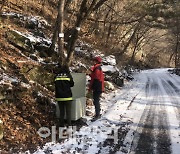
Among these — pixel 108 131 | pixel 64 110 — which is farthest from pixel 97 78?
pixel 108 131

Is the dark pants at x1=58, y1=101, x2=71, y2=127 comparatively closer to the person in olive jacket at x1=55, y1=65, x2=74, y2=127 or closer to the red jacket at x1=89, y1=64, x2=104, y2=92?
the person in olive jacket at x1=55, y1=65, x2=74, y2=127

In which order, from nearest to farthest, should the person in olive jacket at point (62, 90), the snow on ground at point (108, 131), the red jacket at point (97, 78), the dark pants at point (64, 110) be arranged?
1. the snow on ground at point (108, 131)
2. the person in olive jacket at point (62, 90)
3. the dark pants at point (64, 110)
4. the red jacket at point (97, 78)

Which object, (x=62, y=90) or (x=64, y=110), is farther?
(x=64, y=110)

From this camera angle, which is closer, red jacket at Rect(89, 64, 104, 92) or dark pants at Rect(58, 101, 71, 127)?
dark pants at Rect(58, 101, 71, 127)

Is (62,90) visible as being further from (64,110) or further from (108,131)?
(108,131)

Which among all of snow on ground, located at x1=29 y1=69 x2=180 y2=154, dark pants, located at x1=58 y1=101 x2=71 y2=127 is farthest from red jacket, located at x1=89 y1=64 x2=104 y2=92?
dark pants, located at x1=58 y1=101 x2=71 y2=127

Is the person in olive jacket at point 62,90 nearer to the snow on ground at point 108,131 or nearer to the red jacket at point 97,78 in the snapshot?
the snow on ground at point 108,131

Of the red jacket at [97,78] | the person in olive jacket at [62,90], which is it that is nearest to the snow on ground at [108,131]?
the person in olive jacket at [62,90]

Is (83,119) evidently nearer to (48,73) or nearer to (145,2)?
(48,73)

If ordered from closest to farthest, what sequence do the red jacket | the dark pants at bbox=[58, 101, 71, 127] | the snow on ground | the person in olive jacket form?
the snow on ground
the person in olive jacket
the dark pants at bbox=[58, 101, 71, 127]
the red jacket

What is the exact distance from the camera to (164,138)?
28.3 ft

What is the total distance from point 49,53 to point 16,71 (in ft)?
13.1

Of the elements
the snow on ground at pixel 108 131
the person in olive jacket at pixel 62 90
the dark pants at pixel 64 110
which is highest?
the person in olive jacket at pixel 62 90

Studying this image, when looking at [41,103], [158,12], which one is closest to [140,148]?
[41,103]
